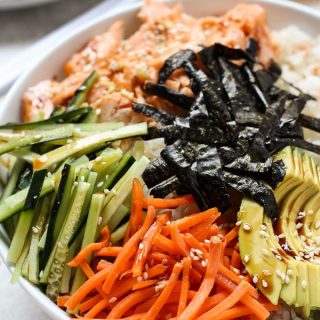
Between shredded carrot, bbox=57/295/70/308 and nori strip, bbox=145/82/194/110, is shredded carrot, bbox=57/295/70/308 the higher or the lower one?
the lower one

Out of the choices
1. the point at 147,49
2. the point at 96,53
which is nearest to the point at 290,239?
the point at 147,49

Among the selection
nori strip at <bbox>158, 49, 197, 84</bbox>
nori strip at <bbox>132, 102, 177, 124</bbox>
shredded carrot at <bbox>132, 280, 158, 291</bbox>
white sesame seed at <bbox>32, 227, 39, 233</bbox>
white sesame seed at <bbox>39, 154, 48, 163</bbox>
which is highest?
nori strip at <bbox>158, 49, 197, 84</bbox>

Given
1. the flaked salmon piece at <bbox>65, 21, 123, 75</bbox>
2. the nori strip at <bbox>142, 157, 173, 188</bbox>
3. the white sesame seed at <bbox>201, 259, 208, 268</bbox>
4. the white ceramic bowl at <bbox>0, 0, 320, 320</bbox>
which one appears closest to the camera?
the white sesame seed at <bbox>201, 259, 208, 268</bbox>

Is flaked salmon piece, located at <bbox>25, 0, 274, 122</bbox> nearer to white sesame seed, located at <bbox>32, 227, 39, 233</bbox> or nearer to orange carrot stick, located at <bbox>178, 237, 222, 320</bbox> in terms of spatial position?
white sesame seed, located at <bbox>32, 227, 39, 233</bbox>

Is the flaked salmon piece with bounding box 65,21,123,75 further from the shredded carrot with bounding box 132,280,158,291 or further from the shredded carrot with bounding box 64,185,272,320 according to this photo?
the shredded carrot with bounding box 132,280,158,291

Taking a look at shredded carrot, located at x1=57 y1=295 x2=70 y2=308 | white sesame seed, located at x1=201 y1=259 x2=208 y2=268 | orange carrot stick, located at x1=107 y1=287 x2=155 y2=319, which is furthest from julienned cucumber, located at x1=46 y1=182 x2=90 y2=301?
white sesame seed, located at x1=201 y1=259 x2=208 y2=268

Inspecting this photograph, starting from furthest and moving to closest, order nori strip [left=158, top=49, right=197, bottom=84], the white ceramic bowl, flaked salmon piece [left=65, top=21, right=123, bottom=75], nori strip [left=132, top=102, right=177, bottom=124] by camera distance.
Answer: flaked salmon piece [left=65, top=21, right=123, bottom=75] → the white ceramic bowl → nori strip [left=158, top=49, right=197, bottom=84] → nori strip [left=132, top=102, right=177, bottom=124]

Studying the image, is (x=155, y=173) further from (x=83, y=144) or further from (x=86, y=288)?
(x=86, y=288)

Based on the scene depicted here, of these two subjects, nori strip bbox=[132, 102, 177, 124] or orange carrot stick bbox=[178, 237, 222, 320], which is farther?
nori strip bbox=[132, 102, 177, 124]
